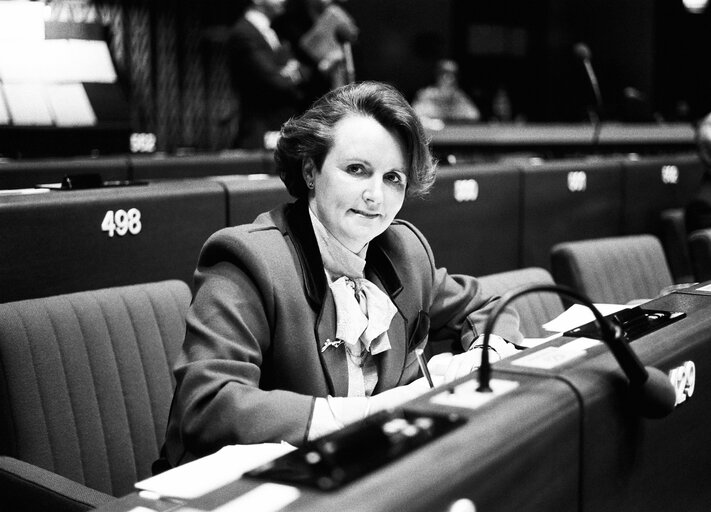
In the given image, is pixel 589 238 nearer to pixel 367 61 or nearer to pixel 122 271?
pixel 122 271

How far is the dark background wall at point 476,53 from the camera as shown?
955 centimetres

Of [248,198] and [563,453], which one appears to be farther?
[248,198]

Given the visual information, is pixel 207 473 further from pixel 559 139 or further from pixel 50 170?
pixel 559 139

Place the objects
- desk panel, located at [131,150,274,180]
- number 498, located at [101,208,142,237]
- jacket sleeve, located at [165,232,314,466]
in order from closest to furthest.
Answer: jacket sleeve, located at [165,232,314,466], number 498, located at [101,208,142,237], desk panel, located at [131,150,274,180]

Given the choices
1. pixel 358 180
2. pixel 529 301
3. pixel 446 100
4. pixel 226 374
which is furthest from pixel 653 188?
pixel 446 100

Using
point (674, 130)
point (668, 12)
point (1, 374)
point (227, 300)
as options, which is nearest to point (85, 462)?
point (1, 374)

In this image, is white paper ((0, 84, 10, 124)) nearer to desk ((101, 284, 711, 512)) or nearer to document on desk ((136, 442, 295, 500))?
document on desk ((136, 442, 295, 500))

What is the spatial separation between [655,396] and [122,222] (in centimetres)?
157

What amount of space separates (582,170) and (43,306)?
2746mm

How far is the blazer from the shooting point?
150 cm

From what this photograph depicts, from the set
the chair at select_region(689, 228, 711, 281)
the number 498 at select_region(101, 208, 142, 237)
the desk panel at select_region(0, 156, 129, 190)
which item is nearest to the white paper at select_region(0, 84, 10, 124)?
the desk panel at select_region(0, 156, 129, 190)

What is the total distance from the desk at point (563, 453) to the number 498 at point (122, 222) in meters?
1.28

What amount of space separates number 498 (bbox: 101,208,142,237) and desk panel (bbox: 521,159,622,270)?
1.89 meters

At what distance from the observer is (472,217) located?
3482 mm
